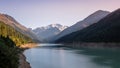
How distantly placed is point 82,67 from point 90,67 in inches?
86.7

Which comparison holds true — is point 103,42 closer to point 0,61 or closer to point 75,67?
point 75,67

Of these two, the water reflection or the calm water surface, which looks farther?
the water reflection

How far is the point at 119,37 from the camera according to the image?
19725 centimetres

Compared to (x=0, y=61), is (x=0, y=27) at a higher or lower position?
higher

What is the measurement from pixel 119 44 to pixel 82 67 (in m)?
112

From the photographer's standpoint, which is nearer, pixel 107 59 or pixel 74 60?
pixel 74 60

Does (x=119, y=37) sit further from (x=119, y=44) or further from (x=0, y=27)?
(x=0, y=27)

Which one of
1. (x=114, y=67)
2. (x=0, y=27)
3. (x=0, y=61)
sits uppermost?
(x=0, y=27)

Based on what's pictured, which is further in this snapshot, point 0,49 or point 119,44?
point 119,44

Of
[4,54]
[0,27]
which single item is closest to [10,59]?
[4,54]

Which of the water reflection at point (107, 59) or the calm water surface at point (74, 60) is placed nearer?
the calm water surface at point (74, 60)

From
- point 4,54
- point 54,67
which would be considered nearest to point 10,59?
point 4,54

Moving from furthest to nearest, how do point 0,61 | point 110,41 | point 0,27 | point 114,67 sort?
point 110,41
point 0,27
point 114,67
point 0,61

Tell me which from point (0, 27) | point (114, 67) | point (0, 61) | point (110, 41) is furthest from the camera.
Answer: point (110, 41)
